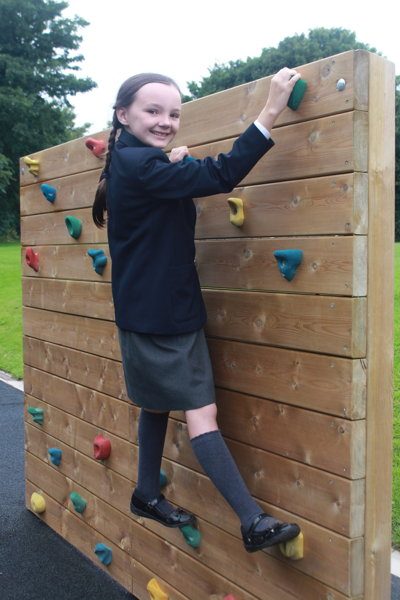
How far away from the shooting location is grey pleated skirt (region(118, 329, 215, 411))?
7.00 feet

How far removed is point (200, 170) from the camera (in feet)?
6.47

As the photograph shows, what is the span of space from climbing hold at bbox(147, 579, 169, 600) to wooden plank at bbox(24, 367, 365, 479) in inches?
18.4

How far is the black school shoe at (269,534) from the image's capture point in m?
1.92

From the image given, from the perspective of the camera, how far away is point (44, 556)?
3244 mm

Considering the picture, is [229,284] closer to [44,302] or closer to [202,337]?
[202,337]

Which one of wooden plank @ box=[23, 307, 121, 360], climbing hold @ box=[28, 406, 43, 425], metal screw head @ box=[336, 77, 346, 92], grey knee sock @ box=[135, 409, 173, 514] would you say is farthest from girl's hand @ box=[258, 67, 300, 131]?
climbing hold @ box=[28, 406, 43, 425]

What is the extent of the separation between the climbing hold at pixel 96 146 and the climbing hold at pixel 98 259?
0.42 m

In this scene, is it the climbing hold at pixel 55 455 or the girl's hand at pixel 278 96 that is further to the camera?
the climbing hold at pixel 55 455

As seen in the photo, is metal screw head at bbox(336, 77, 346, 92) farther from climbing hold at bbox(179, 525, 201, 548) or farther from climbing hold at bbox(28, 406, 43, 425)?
climbing hold at bbox(28, 406, 43, 425)

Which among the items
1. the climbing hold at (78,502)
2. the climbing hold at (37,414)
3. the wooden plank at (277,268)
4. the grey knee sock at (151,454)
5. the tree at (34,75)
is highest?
the tree at (34,75)

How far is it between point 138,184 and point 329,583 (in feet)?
4.28

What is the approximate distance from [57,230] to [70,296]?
359 mm

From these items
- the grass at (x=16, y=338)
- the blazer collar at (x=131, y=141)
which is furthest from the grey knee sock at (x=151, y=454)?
the grass at (x=16, y=338)

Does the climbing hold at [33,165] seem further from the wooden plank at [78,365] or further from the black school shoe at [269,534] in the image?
the black school shoe at [269,534]
